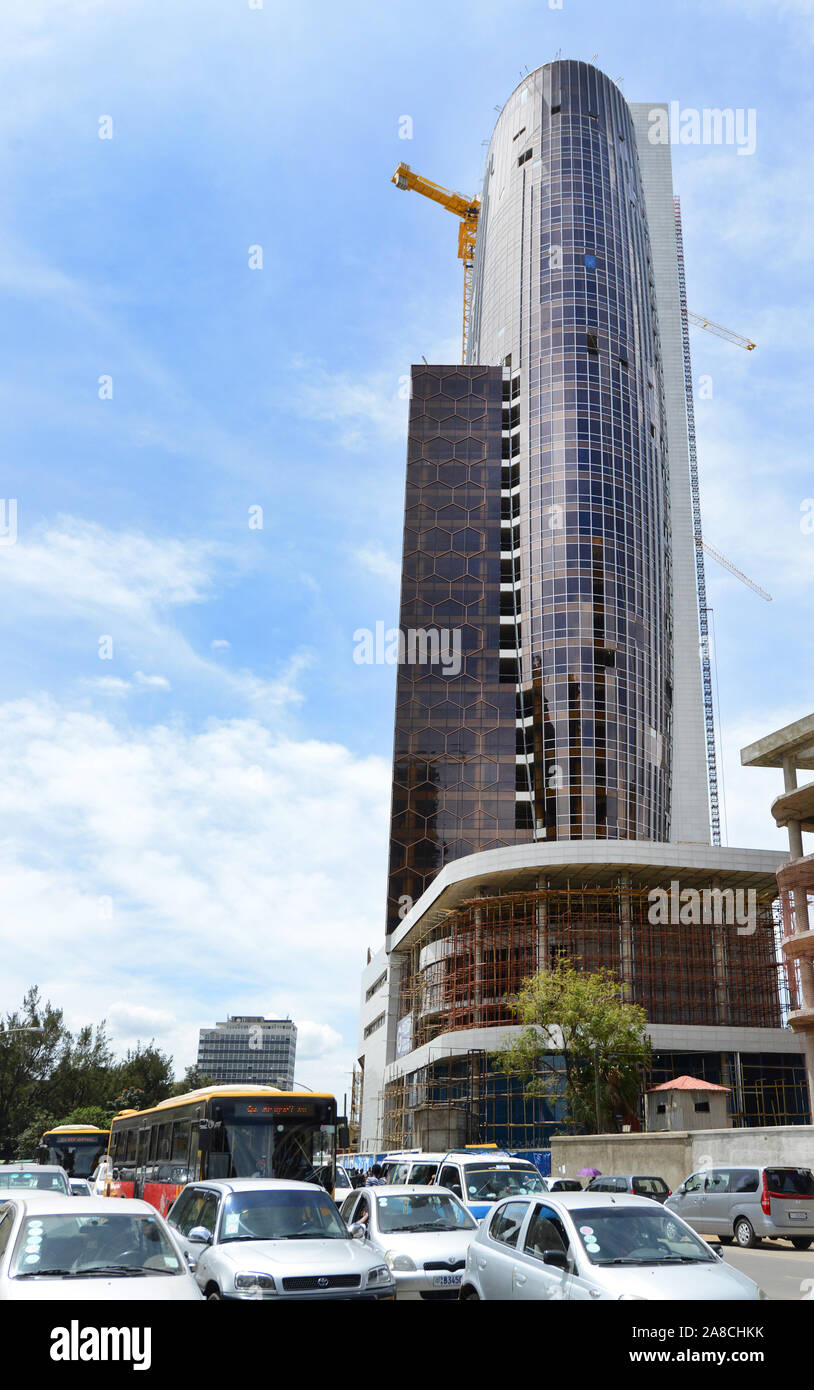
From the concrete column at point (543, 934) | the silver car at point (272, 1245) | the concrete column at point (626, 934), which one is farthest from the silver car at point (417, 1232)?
the concrete column at point (626, 934)

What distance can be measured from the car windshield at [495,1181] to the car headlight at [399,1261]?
17.1 ft

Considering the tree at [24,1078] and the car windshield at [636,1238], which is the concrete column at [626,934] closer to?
the tree at [24,1078]

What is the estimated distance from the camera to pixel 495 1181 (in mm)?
17922

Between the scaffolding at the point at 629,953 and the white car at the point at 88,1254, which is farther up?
the scaffolding at the point at 629,953

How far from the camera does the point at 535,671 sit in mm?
93625

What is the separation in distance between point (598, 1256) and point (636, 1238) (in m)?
0.51

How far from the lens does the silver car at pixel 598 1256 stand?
8.52m

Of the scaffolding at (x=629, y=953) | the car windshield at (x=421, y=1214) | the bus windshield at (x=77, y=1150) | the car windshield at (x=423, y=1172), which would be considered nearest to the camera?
the car windshield at (x=421, y=1214)

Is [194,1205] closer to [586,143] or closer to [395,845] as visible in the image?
[395,845]

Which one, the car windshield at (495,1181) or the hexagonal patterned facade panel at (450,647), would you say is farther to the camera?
the hexagonal patterned facade panel at (450,647)

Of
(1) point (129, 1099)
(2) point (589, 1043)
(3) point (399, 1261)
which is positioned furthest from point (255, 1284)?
(1) point (129, 1099)

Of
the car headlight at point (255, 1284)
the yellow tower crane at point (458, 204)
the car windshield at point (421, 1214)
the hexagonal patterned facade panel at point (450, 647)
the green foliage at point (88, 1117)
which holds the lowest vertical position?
the green foliage at point (88, 1117)
